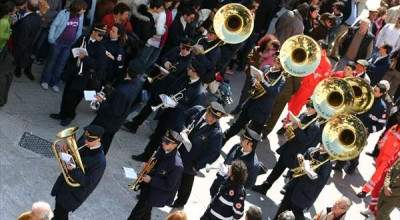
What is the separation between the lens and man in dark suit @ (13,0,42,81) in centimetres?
957

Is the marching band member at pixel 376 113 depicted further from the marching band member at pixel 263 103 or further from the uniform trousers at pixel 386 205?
the uniform trousers at pixel 386 205

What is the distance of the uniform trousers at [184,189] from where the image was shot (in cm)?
884

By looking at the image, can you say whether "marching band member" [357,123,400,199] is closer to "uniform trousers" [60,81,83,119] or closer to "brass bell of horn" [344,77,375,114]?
"brass bell of horn" [344,77,375,114]

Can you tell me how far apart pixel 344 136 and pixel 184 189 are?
2269 mm

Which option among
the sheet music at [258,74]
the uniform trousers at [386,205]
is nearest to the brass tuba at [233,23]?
the sheet music at [258,74]

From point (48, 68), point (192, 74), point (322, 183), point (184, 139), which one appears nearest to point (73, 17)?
point (48, 68)

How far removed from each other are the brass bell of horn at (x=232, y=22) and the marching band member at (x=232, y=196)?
3579 mm

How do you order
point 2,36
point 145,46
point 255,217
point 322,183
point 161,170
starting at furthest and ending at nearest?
1. point 145,46
2. point 2,36
3. point 322,183
4. point 161,170
5. point 255,217

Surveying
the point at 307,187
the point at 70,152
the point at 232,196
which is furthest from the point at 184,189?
the point at 70,152

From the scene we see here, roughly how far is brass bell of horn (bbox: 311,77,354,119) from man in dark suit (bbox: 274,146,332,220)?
4.66ft

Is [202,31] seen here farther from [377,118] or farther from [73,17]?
[377,118]

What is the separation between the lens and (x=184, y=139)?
8.06 metres

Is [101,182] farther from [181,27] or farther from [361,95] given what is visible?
[361,95]

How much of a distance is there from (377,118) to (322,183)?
2.54 m
